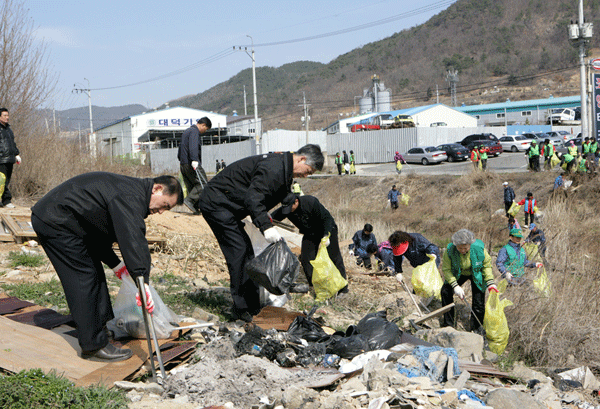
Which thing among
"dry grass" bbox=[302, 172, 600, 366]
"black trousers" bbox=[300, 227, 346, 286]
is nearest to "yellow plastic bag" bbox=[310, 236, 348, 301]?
"black trousers" bbox=[300, 227, 346, 286]

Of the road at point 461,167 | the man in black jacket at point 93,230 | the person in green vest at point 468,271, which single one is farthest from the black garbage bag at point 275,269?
the road at point 461,167

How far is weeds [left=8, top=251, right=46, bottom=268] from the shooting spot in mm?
7000

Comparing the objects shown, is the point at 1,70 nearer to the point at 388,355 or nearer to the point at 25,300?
the point at 25,300

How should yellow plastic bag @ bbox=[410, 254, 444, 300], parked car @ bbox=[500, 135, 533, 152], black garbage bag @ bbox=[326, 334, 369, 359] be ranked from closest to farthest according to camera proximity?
black garbage bag @ bbox=[326, 334, 369, 359], yellow plastic bag @ bbox=[410, 254, 444, 300], parked car @ bbox=[500, 135, 533, 152]

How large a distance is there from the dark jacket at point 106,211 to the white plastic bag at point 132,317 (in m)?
0.58

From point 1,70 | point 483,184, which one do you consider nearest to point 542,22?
point 483,184

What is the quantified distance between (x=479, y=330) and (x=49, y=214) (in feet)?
14.9

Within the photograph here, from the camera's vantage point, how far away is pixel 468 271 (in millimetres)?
6148

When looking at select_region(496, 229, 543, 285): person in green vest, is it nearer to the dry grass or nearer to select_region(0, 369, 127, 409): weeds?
the dry grass

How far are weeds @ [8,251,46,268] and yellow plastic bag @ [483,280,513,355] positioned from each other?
17.6 ft

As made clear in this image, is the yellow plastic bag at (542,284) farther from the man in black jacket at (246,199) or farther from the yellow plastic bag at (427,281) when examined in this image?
the man in black jacket at (246,199)

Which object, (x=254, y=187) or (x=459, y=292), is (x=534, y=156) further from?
(x=254, y=187)

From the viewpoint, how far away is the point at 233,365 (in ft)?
13.0

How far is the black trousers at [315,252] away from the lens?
7.12 m
